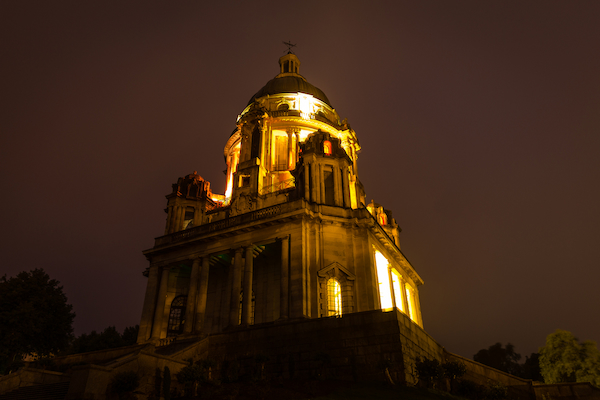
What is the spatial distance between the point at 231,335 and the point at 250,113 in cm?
2868

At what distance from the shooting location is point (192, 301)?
37.8 m

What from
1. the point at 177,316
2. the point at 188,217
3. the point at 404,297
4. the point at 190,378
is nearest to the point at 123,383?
the point at 190,378

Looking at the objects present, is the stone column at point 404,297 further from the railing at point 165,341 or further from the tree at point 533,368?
the tree at point 533,368

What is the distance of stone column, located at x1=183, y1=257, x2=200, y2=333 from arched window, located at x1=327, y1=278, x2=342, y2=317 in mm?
11373

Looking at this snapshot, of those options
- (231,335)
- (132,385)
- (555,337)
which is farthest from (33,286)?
(555,337)

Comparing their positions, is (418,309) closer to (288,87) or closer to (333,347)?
(333,347)

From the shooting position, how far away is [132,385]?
→ 19.8m

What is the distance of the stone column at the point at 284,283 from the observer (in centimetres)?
3219

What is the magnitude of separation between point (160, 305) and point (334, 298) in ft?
51.3

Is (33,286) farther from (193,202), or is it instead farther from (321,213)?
(321,213)

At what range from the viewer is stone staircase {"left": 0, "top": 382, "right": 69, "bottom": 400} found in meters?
21.3

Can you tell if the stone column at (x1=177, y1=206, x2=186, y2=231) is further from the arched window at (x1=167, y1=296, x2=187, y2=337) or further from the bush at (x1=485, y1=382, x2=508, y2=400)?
the bush at (x1=485, y1=382, x2=508, y2=400)

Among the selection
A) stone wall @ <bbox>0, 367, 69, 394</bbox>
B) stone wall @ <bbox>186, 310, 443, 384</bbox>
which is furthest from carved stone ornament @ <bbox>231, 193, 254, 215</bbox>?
stone wall @ <bbox>0, 367, 69, 394</bbox>

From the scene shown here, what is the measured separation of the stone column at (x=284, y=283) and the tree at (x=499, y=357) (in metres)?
66.9
